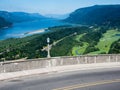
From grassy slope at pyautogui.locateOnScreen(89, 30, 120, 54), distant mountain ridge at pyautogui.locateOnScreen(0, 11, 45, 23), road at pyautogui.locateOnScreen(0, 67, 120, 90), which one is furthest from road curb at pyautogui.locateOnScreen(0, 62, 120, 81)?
distant mountain ridge at pyautogui.locateOnScreen(0, 11, 45, 23)

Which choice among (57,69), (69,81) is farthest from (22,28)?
(69,81)

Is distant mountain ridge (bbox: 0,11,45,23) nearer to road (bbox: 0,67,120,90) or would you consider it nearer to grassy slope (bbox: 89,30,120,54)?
grassy slope (bbox: 89,30,120,54)

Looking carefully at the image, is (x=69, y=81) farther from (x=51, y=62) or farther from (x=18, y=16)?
(x=18, y=16)

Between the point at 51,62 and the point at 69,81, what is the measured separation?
4.92m

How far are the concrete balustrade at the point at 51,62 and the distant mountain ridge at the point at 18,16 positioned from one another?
453ft

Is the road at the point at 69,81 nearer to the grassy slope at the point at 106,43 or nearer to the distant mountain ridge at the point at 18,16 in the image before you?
the grassy slope at the point at 106,43

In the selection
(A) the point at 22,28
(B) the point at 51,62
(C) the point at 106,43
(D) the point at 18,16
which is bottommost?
(B) the point at 51,62

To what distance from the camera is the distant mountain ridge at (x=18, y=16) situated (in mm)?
161625

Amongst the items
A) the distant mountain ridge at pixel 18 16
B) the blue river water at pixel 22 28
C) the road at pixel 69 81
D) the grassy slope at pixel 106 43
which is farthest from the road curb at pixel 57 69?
the distant mountain ridge at pixel 18 16

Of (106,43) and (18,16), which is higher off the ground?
(18,16)

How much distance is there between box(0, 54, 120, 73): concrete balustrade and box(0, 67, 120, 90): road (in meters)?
1.64

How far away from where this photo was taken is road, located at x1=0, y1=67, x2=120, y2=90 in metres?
16.2

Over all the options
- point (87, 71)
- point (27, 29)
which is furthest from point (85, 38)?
point (87, 71)

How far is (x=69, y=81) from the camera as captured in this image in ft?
59.4
